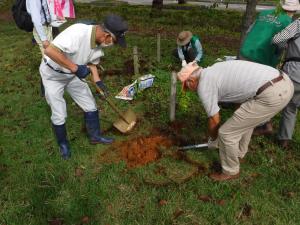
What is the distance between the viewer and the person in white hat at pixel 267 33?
16.1 ft

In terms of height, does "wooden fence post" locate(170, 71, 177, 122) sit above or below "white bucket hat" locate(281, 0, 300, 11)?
below

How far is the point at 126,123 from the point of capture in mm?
5797

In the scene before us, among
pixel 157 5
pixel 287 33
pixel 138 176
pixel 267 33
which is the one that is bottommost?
pixel 157 5

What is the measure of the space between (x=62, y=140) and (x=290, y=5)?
3693 mm

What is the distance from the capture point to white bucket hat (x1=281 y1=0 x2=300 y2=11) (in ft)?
15.7

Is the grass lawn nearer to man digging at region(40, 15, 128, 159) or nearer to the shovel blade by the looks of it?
the shovel blade

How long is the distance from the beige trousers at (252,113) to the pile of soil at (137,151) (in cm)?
115

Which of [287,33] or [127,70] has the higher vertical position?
[287,33]

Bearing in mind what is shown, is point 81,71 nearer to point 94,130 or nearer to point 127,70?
point 94,130

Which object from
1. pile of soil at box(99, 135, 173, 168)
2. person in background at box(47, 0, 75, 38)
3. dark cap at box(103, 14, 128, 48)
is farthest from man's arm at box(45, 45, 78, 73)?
person in background at box(47, 0, 75, 38)

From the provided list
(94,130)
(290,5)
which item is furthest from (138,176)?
(290,5)

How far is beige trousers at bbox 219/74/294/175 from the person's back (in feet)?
4.05

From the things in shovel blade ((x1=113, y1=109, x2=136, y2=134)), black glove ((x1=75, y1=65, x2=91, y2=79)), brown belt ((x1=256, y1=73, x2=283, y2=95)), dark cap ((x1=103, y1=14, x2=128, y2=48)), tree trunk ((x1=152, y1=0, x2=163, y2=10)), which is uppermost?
dark cap ((x1=103, y1=14, x2=128, y2=48))

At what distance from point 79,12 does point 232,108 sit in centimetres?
1350
